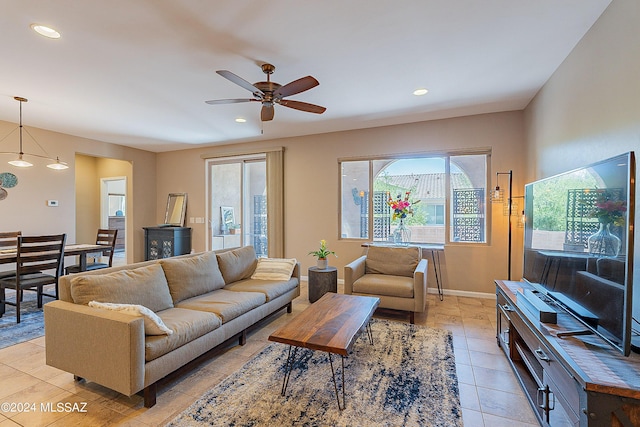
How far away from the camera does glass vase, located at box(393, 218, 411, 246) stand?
4.48m

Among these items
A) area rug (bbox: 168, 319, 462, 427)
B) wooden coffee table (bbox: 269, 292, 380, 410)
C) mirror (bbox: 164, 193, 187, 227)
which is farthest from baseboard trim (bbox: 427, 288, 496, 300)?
mirror (bbox: 164, 193, 187, 227)

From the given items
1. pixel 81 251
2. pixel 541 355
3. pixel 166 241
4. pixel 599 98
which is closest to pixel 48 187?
pixel 81 251

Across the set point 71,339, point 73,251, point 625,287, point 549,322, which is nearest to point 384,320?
point 549,322

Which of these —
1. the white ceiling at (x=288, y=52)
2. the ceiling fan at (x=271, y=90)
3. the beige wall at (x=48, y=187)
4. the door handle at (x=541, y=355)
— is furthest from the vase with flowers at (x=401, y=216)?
the beige wall at (x=48, y=187)

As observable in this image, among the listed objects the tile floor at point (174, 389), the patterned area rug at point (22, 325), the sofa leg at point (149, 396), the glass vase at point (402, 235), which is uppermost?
the glass vase at point (402, 235)

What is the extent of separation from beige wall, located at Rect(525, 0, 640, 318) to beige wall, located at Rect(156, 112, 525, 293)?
1005 millimetres

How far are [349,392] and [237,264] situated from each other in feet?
6.65

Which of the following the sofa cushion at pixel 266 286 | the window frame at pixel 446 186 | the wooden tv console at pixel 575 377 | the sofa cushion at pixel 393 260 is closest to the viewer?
the wooden tv console at pixel 575 377

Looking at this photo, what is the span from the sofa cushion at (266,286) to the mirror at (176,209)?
375 centimetres

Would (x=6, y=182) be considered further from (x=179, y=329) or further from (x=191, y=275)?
(x=179, y=329)

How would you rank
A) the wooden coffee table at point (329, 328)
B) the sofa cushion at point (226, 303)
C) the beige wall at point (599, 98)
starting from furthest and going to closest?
1. the sofa cushion at point (226, 303)
2. the wooden coffee table at point (329, 328)
3. the beige wall at point (599, 98)

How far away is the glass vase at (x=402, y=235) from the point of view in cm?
448

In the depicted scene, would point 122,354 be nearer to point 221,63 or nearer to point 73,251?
point 221,63

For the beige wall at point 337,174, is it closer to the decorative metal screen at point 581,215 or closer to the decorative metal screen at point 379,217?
the decorative metal screen at point 379,217
